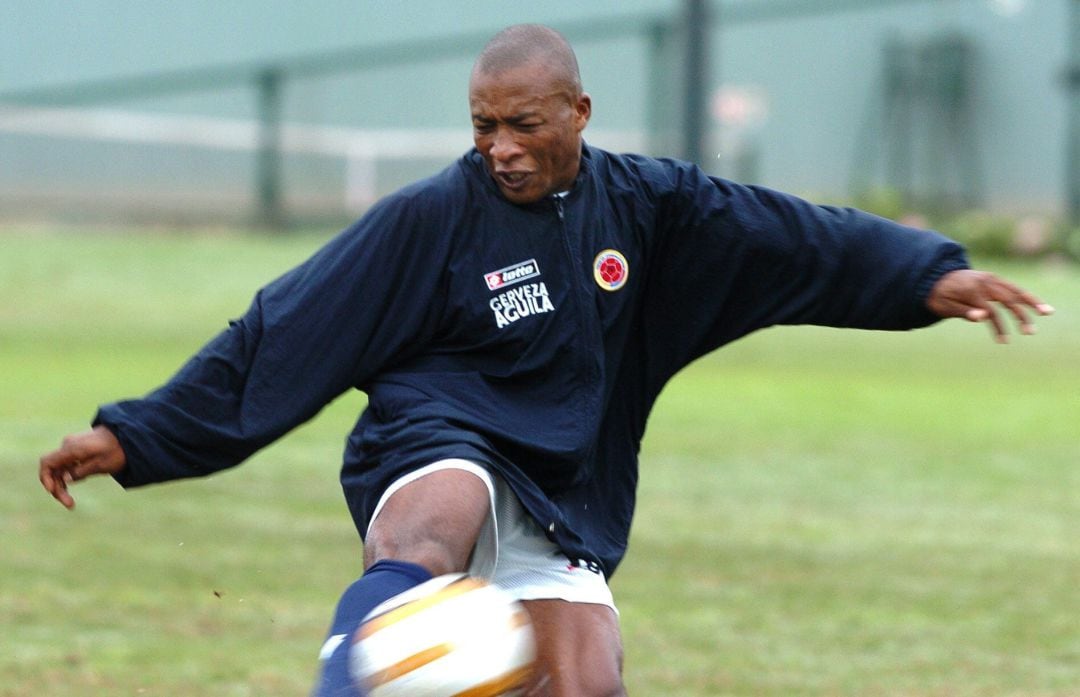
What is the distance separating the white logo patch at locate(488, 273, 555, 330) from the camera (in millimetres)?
4875

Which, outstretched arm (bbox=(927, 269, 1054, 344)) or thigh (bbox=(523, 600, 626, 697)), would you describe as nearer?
thigh (bbox=(523, 600, 626, 697))

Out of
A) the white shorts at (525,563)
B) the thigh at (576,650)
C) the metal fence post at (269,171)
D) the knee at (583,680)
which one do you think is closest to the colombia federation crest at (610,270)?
the white shorts at (525,563)

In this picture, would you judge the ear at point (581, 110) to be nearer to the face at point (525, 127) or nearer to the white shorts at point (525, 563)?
the face at point (525, 127)

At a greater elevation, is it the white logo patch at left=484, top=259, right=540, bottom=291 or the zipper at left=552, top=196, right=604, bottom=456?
the white logo patch at left=484, top=259, right=540, bottom=291

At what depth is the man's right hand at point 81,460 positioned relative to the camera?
4871 mm

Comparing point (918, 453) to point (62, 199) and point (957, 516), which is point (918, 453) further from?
point (62, 199)

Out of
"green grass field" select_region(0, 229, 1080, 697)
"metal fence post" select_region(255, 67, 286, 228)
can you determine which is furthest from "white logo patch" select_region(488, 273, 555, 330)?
"metal fence post" select_region(255, 67, 286, 228)

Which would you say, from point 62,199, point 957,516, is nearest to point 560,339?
point 957,516

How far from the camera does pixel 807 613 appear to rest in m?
8.01

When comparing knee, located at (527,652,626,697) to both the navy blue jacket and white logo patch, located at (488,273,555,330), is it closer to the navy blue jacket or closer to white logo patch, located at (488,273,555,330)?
the navy blue jacket

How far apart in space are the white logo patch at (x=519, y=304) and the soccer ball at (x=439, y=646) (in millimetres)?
898

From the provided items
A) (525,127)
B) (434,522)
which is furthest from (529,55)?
(434,522)

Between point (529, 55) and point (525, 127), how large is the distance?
177mm

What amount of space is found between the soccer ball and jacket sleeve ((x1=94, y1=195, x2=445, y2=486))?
0.90m
